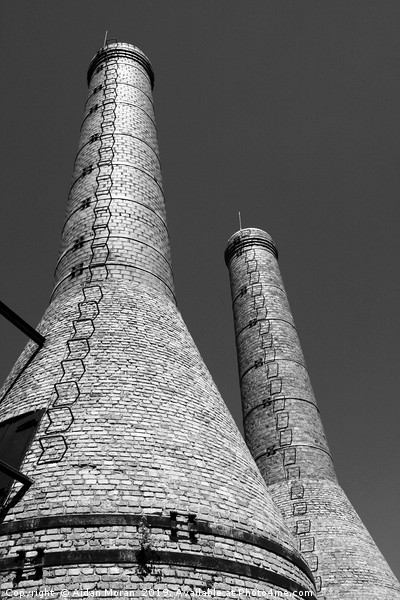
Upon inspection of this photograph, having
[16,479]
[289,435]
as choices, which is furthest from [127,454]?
[289,435]

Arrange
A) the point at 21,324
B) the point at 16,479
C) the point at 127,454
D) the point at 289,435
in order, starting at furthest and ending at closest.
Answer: the point at 289,435, the point at 21,324, the point at 127,454, the point at 16,479

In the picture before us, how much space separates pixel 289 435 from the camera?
46.5 ft

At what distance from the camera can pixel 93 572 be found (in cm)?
452

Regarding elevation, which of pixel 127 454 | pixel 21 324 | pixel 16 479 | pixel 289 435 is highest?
pixel 289 435

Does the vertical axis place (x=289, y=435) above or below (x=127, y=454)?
above

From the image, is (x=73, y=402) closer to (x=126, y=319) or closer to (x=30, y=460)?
(x=30, y=460)

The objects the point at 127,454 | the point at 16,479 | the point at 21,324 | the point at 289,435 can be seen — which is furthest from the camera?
the point at 289,435

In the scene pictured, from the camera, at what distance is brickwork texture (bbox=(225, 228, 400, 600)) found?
10648 millimetres

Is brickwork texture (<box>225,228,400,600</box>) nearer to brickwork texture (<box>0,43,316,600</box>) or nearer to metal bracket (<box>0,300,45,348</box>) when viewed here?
brickwork texture (<box>0,43,316,600</box>)

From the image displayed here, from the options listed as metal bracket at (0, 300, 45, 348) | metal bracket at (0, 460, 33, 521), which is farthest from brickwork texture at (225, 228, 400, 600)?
metal bracket at (0, 460, 33, 521)

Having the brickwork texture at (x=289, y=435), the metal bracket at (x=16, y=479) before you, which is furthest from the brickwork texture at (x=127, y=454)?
the brickwork texture at (x=289, y=435)

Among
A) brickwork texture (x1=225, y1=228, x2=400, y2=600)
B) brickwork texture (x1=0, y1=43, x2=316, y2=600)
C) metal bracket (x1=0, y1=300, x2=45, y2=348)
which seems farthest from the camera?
brickwork texture (x1=225, y1=228, x2=400, y2=600)

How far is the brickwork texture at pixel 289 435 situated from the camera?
1065cm

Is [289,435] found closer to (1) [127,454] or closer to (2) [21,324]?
(2) [21,324]
